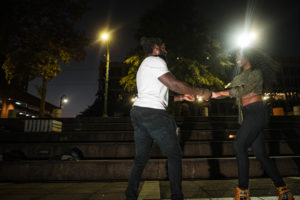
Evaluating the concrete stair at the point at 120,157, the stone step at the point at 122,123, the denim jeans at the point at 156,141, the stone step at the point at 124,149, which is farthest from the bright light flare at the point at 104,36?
the denim jeans at the point at 156,141

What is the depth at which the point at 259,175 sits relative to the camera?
4395 millimetres

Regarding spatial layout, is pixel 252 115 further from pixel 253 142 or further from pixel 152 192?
pixel 152 192

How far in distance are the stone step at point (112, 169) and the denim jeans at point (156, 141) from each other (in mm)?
2373

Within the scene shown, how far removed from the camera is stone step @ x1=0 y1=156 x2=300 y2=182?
4438mm

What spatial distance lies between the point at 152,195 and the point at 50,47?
499 inches

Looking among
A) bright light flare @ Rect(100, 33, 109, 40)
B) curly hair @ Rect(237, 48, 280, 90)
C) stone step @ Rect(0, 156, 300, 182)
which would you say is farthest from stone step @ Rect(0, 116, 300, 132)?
bright light flare @ Rect(100, 33, 109, 40)

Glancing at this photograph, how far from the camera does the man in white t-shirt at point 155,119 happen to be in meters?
2.09

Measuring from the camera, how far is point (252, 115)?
2.64 metres

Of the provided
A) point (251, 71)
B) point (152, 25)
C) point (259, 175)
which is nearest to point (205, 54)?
point (152, 25)

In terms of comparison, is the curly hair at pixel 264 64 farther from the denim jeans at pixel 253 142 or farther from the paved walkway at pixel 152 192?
the paved walkway at pixel 152 192

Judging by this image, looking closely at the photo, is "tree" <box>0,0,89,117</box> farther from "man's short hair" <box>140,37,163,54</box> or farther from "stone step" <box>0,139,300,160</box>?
"man's short hair" <box>140,37,163,54</box>

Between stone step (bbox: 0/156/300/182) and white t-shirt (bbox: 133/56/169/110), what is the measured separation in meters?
2.64

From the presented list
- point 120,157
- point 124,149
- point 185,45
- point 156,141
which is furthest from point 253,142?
point 185,45

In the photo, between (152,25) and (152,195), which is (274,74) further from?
(152,25)
